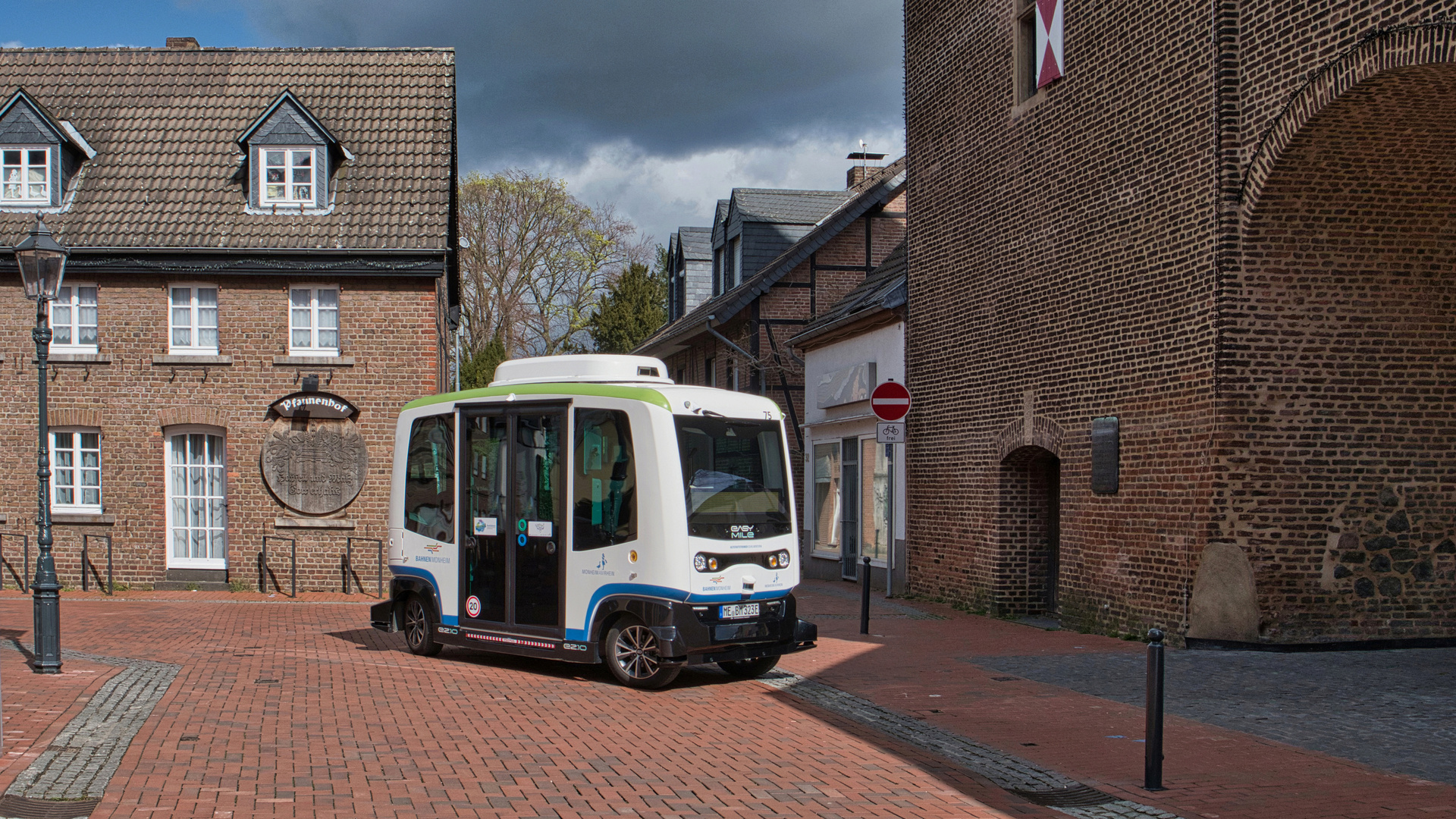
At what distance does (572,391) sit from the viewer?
11.1 meters

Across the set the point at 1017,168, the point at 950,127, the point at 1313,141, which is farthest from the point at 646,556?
the point at 950,127

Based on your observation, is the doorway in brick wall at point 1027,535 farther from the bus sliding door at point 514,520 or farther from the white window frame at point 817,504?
the bus sliding door at point 514,520

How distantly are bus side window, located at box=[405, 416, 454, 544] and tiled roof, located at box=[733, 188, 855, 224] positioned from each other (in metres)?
18.6

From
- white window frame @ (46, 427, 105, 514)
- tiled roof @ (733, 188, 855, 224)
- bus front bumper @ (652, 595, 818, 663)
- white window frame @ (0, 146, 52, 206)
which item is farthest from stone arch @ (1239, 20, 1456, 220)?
tiled roof @ (733, 188, 855, 224)

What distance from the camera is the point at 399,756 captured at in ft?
25.3

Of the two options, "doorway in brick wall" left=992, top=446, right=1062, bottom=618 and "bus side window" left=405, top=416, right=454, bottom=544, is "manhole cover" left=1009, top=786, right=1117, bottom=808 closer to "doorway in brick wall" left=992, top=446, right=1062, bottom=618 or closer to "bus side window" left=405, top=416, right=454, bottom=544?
"bus side window" left=405, top=416, right=454, bottom=544

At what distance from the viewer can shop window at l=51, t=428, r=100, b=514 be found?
20578 mm

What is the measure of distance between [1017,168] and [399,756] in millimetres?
10985

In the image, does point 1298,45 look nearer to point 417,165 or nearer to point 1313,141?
point 1313,141

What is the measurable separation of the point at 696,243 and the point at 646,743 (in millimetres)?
30576

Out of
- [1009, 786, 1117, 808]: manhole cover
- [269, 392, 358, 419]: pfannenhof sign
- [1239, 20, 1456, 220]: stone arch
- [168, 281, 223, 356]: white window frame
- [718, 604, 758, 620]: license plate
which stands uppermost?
[1239, 20, 1456, 220]: stone arch

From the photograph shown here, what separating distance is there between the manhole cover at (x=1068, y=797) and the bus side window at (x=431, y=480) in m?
6.61

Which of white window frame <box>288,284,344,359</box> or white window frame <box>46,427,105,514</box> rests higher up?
white window frame <box>288,284,344,359</box>

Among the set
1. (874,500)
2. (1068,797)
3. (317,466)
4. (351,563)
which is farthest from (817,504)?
(1068,797)
